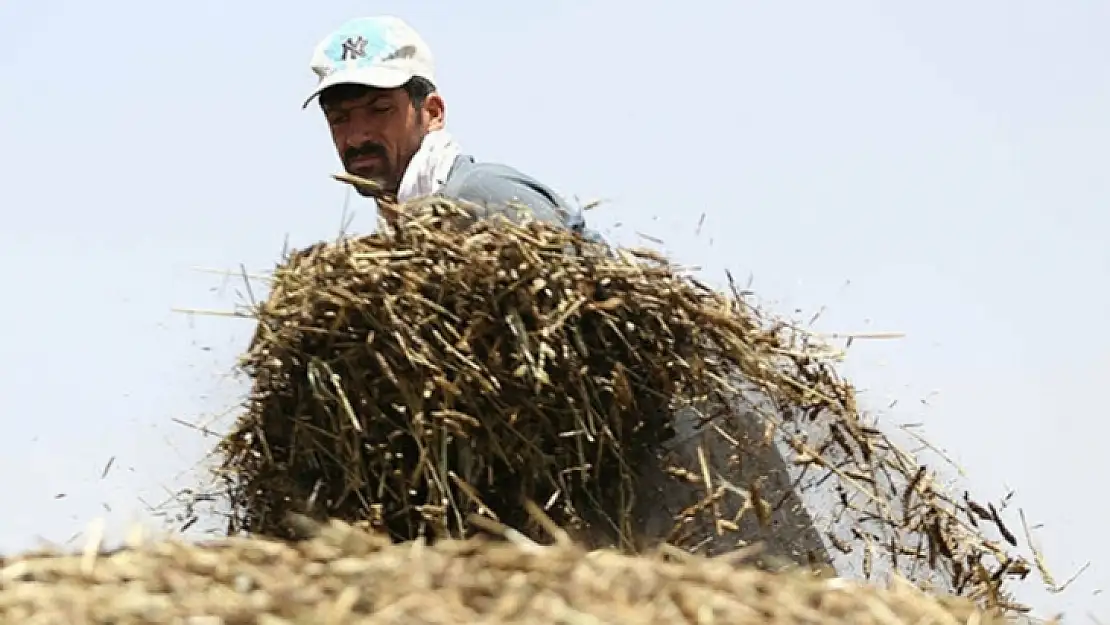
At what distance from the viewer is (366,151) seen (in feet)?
15.1

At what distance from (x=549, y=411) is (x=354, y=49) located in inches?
55.0

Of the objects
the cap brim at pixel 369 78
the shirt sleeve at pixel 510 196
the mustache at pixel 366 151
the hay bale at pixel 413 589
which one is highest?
the cap brim at pixel 369 78

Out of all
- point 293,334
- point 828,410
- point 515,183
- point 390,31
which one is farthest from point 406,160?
point 828,410

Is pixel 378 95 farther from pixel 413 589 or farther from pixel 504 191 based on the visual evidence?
pixel 413 589

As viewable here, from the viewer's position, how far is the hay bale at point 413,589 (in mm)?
2127

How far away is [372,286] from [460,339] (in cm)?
20

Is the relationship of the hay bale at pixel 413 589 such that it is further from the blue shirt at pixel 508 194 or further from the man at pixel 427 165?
the blue shirt at pixel 508 194

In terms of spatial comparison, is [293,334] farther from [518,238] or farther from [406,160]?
[406,160]

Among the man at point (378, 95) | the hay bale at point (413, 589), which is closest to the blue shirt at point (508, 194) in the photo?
the man at point (378, 95)

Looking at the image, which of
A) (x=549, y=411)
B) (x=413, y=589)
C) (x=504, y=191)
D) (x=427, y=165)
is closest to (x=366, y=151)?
(x=427, y=165)

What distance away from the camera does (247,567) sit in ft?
7.67

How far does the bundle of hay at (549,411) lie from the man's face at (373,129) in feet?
2.75

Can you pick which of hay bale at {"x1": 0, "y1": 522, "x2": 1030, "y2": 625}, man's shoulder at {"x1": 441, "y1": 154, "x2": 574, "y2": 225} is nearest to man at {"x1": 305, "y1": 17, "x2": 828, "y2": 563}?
man's shoulder at {"x1": 441, "y1": 154, "x2": 574, "y2": 225}

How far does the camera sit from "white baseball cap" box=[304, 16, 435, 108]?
180 inches
